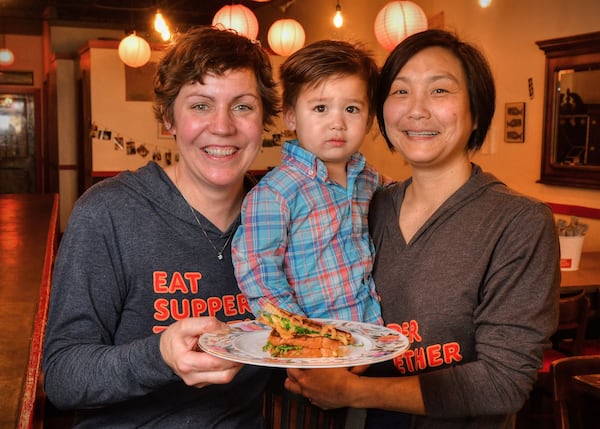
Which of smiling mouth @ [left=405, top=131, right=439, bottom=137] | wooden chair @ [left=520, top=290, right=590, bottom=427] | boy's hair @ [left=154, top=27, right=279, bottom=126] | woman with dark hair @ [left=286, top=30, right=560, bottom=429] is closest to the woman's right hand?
woman with dark hair @ [left=286, top=30, right=560, bottom=429]

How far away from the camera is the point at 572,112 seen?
6.25 metres

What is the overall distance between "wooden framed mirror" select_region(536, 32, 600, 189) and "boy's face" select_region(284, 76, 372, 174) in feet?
14.7

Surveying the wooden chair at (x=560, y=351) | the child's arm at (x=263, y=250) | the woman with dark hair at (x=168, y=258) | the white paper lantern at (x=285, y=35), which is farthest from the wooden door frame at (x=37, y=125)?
the child's arm at (x=263, y=250)

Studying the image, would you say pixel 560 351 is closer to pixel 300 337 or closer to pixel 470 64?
pixel 470 64

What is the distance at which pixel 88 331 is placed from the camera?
159 cm

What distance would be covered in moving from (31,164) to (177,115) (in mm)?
15792

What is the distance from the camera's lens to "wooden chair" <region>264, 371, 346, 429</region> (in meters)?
1.93

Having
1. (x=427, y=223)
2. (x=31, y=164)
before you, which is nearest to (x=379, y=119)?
(x=427, y=223)

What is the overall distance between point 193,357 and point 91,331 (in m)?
0.35

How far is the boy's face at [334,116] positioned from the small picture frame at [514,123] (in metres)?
5.17

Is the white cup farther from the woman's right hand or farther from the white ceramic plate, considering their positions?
the woman's right hand

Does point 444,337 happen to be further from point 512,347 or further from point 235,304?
point 235,304

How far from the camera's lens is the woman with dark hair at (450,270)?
167 centimetres

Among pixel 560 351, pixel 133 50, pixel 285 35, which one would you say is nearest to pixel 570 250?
pixel 560 351
